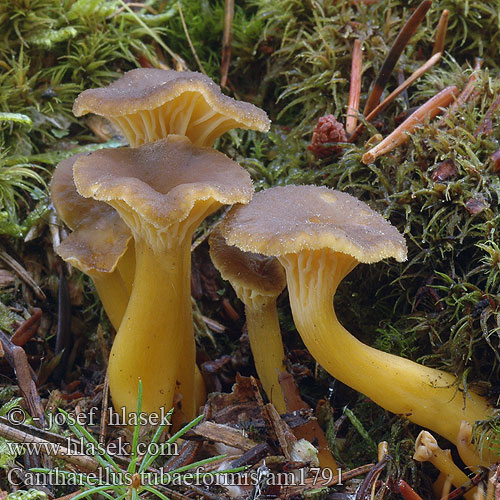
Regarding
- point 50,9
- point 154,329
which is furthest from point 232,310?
point 50,9

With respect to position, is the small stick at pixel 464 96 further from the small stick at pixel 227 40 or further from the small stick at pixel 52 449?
the small stick at pixel 52 449

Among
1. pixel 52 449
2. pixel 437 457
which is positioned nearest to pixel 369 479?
pixel 437 457

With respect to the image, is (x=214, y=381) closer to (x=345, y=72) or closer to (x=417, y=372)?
(x=417, y=372)

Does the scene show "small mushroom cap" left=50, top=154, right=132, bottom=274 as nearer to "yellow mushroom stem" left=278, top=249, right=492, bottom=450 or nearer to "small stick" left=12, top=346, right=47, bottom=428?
"small stick" left=12, top=346, right=47, bottom=428

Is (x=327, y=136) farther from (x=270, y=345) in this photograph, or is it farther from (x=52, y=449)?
(x=52, y=449)

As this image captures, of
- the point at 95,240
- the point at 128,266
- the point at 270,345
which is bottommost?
the point at 270,345
